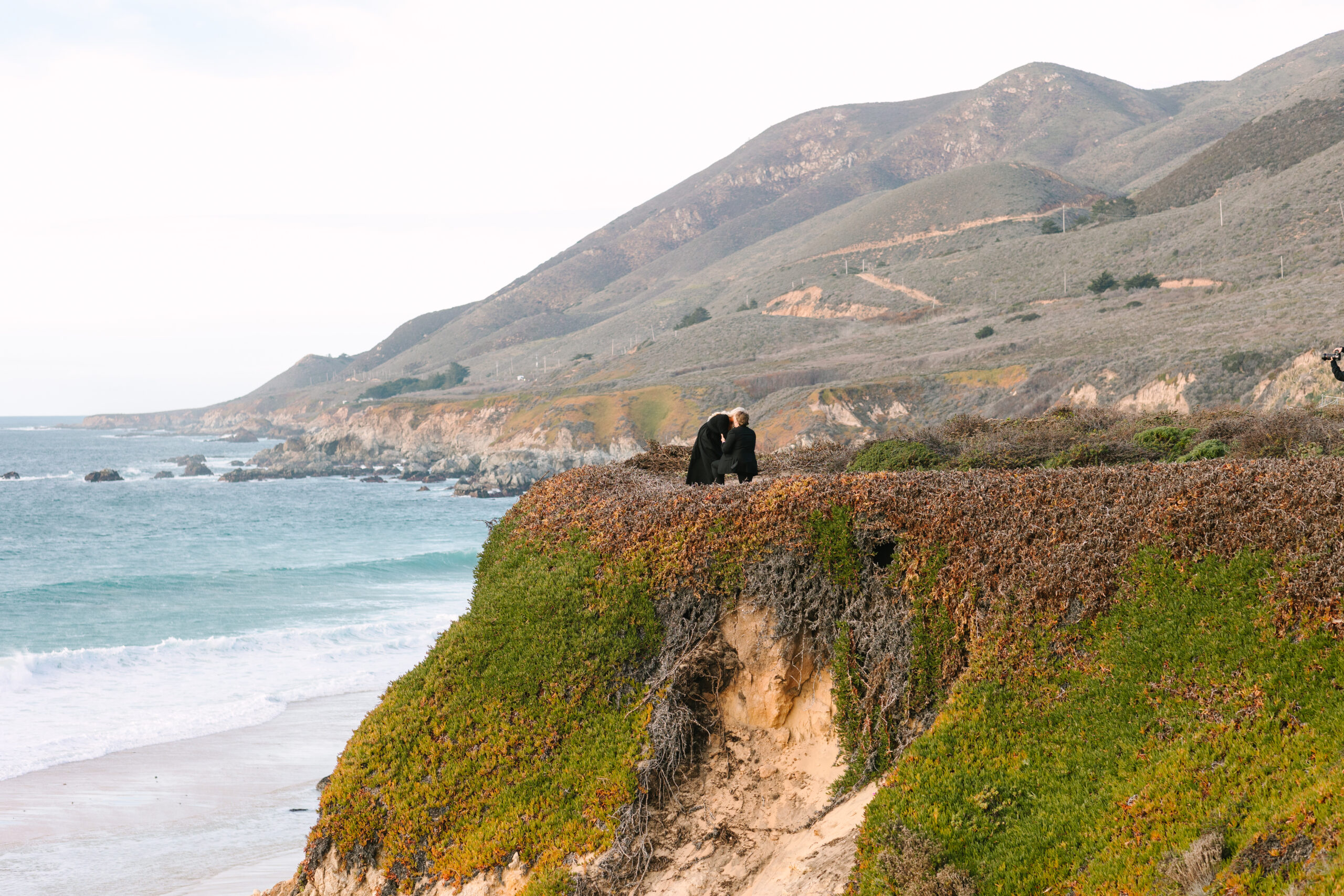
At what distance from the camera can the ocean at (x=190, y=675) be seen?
44.8ft

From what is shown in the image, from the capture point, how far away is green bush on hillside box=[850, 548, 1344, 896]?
513 cm

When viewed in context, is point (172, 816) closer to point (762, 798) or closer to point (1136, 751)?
point (762, 798)

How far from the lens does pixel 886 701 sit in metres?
7.40

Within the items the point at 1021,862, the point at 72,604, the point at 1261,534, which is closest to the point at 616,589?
the point at 1021,862

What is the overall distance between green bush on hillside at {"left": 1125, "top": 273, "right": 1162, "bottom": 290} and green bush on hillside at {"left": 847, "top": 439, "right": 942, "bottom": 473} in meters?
65.2

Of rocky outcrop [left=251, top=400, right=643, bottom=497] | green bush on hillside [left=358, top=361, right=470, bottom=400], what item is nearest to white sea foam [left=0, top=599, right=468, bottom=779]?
rocky outcrop [left=251, top=400, right=643, bottom=497]

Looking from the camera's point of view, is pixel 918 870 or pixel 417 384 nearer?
pixel 918 870

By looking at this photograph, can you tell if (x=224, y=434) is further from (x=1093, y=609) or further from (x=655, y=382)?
(x=1093, y=609)

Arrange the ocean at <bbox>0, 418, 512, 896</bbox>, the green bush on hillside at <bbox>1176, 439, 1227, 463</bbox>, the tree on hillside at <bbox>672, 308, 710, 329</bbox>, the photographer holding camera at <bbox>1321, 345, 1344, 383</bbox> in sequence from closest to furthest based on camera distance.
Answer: the photographer holding camera at <bbox>1321, 345, 1344, 383</bbox>
the green bush on hillside at <bbox>1176, 439, 1227, 463</bbox>
the ocean at <bbox>0, 418, 512, 896</bbox>
the tree on hillside at <bbox>672, 308, 710, 329</bbox>

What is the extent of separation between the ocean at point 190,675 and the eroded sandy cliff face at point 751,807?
5.26m

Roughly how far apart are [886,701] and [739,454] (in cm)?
413

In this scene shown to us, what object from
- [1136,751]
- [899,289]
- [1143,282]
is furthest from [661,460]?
[899,289]

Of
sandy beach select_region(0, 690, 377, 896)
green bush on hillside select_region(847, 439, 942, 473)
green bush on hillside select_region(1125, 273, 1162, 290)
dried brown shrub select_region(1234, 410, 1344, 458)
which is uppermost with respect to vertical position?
green bush on hillside select_region(1125, 273, 1162, 290)

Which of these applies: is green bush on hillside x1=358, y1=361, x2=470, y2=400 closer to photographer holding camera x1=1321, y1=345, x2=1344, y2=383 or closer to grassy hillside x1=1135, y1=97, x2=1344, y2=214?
grassy hillside x1=1135, y1=97, x2=1344, y2=214
